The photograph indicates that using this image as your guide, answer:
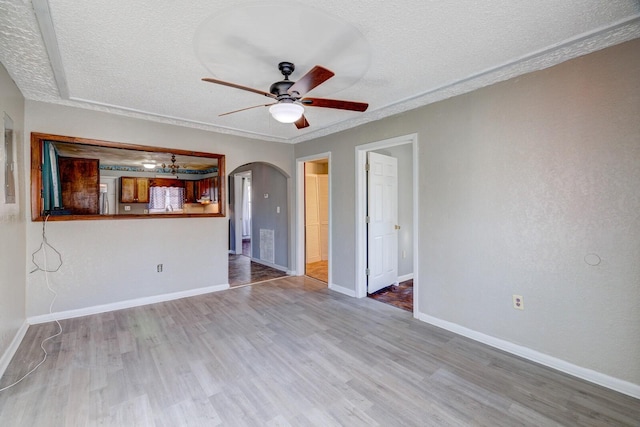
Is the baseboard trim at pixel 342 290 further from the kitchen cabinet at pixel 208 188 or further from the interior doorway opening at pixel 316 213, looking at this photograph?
the kitchen cabinet at pixel 208 188

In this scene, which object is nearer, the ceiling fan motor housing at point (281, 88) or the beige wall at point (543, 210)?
the beige wall at point (543, 210)

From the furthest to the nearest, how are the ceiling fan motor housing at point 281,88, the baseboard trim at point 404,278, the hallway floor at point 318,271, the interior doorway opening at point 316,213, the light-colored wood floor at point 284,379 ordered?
the interior doorway opening at point 316,213 < the hallway floor at point 318,271 < the baseboard trim at point 404,278 < the ceiling fan motor housing at point 281,88 < the light-colored wood floor at point 284,379

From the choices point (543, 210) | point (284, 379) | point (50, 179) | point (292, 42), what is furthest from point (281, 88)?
point (50, 179)

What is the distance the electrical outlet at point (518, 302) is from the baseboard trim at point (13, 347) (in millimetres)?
4204

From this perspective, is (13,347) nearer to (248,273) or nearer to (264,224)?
(248,273)

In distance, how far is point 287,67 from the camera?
7.29 ft

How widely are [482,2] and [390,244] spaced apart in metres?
3.28

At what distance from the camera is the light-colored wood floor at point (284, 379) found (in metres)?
1.74

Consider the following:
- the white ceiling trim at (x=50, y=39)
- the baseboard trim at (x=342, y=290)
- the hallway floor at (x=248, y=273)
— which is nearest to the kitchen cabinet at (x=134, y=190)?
→ the white ceiling trim at (x=50, y=39)

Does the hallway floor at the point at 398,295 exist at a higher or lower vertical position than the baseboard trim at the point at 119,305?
lower

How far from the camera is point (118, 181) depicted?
3.47 metres

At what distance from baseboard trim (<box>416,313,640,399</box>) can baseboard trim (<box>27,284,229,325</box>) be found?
10.5ft

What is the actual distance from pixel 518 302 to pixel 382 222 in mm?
2046

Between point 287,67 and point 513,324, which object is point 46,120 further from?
point 513,324
